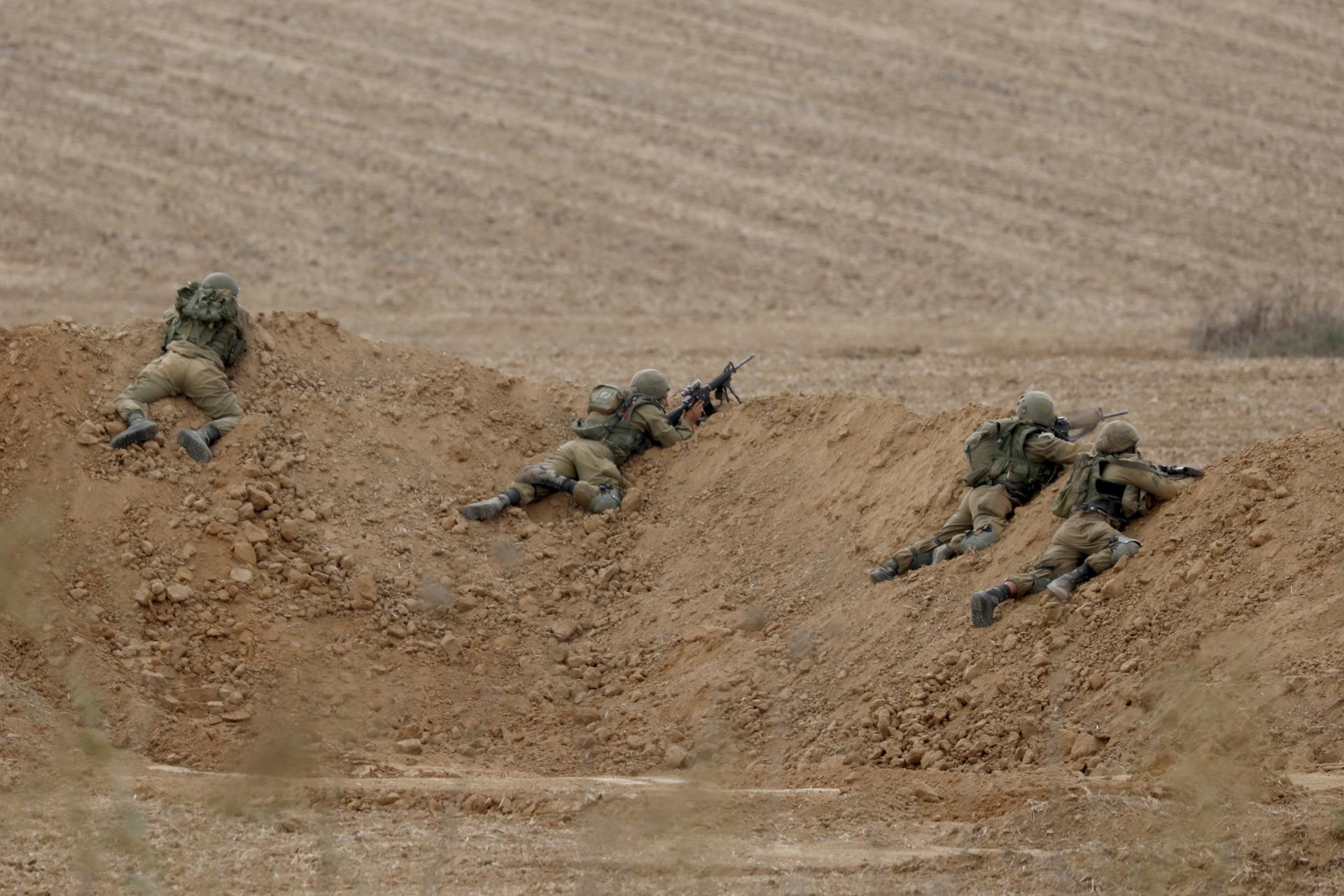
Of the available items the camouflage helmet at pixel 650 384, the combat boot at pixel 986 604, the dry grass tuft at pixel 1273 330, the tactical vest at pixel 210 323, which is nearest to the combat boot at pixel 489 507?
the camouflage helmet at pixel 650 384

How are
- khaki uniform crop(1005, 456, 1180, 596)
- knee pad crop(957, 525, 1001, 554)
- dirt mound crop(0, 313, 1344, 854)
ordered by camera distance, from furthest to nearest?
knee pad crop(957, 525, 1001, 554) < khaki uniform crop(1005, 456, 1180, 596) < dirt mound crop(0, 313, 1344, 854)

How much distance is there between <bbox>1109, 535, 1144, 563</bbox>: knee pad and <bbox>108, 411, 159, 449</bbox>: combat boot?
6.68 meters

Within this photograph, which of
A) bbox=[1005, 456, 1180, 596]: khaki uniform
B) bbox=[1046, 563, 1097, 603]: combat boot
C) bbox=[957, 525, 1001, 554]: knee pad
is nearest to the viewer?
bbox=[1046, 563, 1097, 603]: combat boot

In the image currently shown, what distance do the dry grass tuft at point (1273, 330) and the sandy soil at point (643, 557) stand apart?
688 millimetres

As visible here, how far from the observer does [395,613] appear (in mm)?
10672

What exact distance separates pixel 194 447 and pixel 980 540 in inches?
221

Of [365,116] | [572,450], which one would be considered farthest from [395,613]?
[365,116]

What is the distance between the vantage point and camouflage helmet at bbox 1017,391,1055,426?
34.7 ft

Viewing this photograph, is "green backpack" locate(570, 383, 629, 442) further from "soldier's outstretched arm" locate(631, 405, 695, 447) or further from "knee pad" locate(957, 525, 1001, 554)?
"knee pad" locate(957, 525, 1001, 554)

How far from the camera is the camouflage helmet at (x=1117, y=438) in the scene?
9.68 m

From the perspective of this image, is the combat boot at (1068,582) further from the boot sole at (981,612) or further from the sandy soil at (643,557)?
the boot sole at (981,612)

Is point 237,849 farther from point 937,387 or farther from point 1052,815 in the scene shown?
point 937,387

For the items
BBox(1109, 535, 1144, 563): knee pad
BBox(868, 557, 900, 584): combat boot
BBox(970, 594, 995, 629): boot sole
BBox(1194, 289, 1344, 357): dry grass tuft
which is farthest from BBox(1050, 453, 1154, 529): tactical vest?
BBox(1194, 289, 1344, 357): dry grass tuft

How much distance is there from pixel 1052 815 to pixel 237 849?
3.57 m
